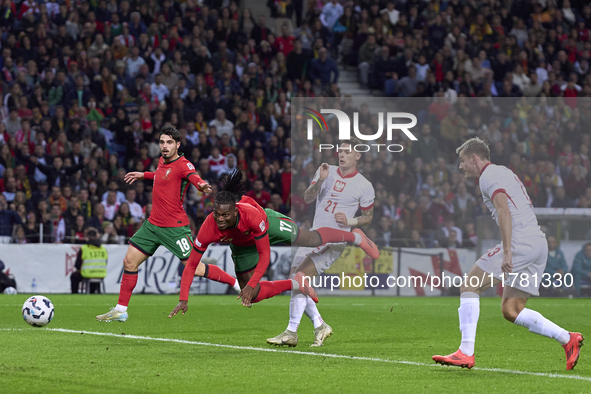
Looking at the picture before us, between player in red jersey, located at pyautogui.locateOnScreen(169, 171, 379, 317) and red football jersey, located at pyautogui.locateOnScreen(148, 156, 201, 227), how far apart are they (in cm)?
164

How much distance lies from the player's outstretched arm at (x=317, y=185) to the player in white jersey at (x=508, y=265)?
2.90 meters

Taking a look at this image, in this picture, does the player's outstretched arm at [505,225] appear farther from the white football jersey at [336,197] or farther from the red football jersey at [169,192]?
the red football jersey at [169,192]

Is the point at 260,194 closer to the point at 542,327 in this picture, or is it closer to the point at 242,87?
the point at 242,87

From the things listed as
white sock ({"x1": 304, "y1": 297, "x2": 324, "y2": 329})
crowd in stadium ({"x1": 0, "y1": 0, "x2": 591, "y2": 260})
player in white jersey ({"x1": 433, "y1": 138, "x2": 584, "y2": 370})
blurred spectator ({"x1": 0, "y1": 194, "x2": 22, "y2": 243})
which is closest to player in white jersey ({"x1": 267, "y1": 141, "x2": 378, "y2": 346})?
white sock ({"x1": 304, "y1": 297, "x2": 324, "y2": 329})

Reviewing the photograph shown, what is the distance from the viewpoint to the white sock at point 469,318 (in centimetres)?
709

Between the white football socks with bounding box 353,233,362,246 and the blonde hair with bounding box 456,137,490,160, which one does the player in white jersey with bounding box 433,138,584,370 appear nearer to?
the blonde hair with bounding box 456,137,490,160

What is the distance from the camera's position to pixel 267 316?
12.6 metres

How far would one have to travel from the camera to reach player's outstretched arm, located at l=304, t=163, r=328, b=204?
10.2 meters

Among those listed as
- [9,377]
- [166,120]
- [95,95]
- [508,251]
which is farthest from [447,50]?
[9,377]

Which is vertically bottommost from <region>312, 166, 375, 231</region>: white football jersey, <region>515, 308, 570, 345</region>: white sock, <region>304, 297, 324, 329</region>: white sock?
<region>304, 297, 324, 329</region>: white sock

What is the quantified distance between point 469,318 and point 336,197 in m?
3.21

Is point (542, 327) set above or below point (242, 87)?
below

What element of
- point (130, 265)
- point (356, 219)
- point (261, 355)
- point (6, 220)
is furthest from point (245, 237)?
point (6, 220)

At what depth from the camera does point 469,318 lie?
7168 millimetres
